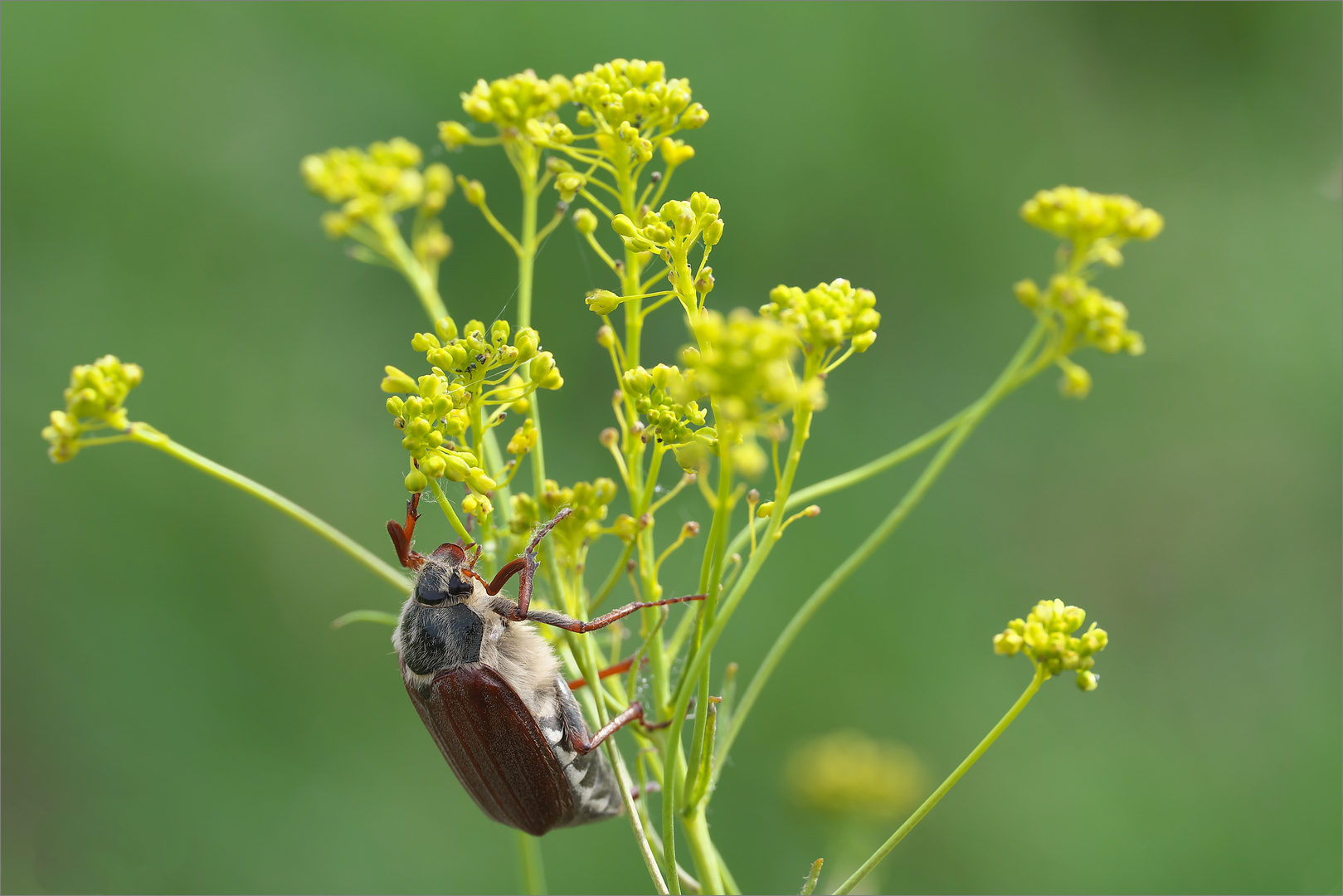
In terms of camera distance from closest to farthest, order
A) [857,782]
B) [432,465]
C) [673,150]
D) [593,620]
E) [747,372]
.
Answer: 1. [747,372]
2. [432,465]
3. [673,150]
4. [593,620]
5. [857,782]

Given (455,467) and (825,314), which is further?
(455,467)

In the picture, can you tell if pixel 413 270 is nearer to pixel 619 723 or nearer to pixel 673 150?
pixel 673 150

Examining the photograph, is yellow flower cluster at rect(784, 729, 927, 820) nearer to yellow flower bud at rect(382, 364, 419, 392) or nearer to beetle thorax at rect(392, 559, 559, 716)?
beetle thorax at rect(392, 559, 559, 716)

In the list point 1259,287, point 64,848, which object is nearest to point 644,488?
point 64,848

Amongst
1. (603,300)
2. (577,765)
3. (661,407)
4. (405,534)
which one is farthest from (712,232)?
(577,765)

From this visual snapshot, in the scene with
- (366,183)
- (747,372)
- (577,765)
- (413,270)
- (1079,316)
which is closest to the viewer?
(747,372)

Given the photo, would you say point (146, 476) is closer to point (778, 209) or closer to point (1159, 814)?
Result: point (778, 209)

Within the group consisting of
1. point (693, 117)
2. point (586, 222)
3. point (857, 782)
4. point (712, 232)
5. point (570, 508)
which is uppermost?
point (693, 117)
